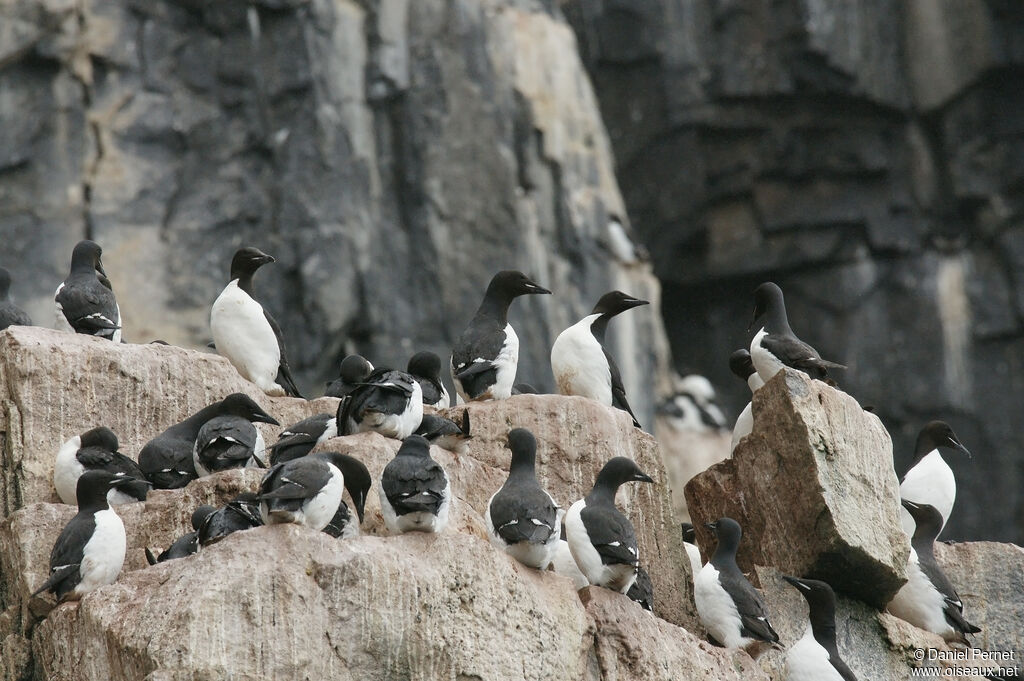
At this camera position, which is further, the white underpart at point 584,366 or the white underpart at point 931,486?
the white underpart at point 931,486

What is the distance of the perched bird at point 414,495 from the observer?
7531mm

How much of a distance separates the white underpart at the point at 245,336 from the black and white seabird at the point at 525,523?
10.4ft

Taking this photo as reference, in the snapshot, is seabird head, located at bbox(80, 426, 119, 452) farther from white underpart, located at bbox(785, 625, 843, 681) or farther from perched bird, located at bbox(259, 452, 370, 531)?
white underpart, located at bbox(785, 625, 843, 681)

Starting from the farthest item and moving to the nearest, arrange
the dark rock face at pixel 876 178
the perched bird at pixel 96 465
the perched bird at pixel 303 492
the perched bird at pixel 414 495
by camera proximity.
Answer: the dark rock face at pixel 876 178 < the perched bird at pixel 96 465 < the perched bird at pixel 414 495 < the perched bird at pixel 303 492

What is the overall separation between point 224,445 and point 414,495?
1781 millimetres

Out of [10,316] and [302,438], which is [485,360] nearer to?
[302,438]

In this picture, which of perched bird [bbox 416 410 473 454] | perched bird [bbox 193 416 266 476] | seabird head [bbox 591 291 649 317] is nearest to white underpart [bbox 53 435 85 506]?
perched bird [bbox 193 416 266 476]

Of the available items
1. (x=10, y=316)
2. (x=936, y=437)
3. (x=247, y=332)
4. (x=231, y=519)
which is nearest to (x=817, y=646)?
(x=936, y=437)

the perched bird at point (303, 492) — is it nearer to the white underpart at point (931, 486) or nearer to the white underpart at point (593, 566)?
the white underpart at point (593, 566)

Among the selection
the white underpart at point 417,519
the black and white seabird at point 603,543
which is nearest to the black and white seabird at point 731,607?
the black and white seabird at point 603,543

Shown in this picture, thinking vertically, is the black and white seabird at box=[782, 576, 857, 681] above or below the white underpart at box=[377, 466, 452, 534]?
below

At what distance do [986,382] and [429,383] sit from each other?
48.2 feet

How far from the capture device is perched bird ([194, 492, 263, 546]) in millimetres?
7543

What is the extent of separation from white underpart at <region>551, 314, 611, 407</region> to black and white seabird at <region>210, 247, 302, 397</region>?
82.1 inches
